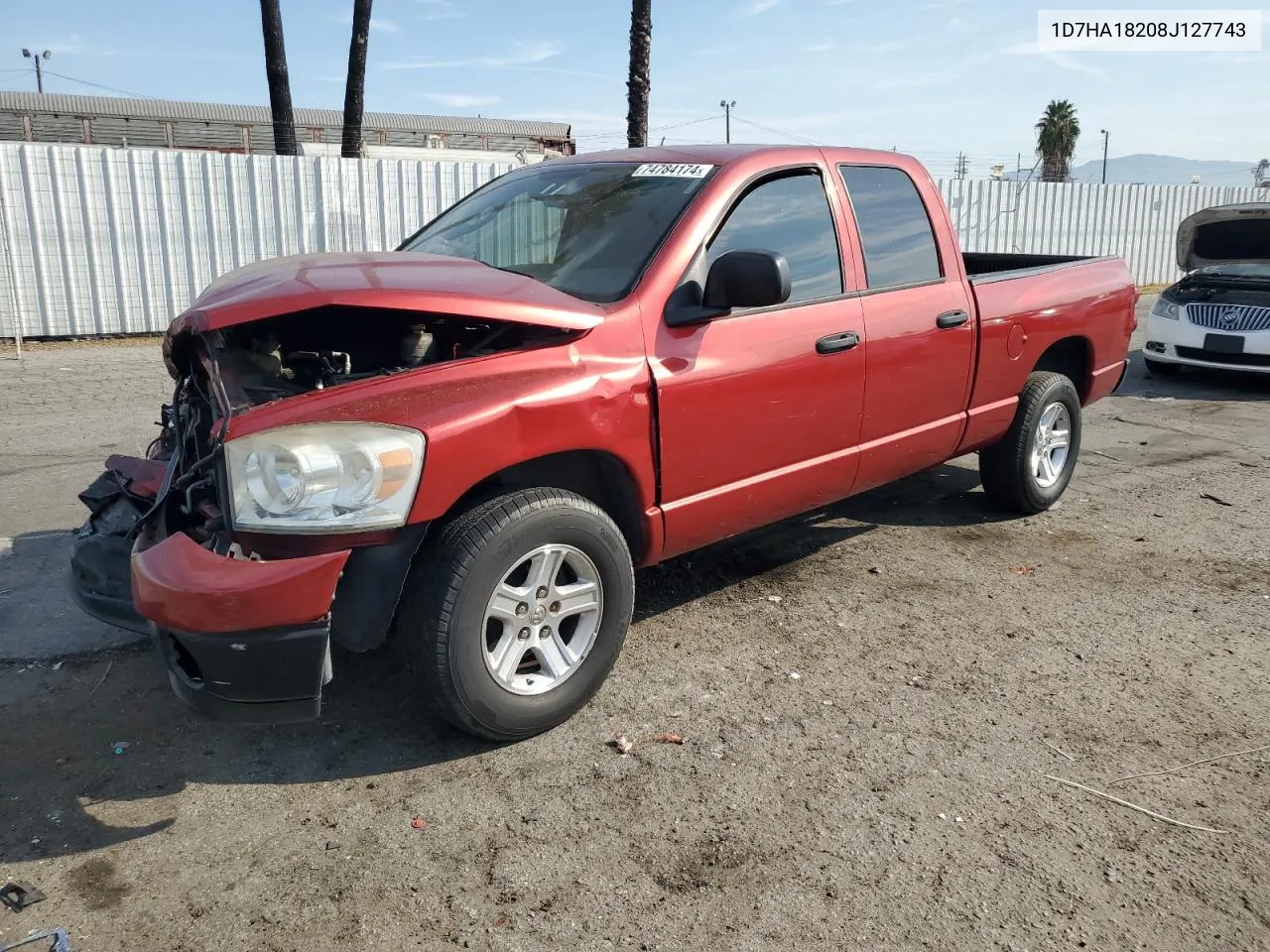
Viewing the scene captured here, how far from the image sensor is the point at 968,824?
9.21ft

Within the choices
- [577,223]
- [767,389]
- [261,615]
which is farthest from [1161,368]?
[261,615]

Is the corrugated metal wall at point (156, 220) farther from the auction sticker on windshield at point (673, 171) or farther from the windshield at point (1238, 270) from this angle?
the auction sticker on windshield at point (673, 171)

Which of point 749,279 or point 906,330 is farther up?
point 749,279

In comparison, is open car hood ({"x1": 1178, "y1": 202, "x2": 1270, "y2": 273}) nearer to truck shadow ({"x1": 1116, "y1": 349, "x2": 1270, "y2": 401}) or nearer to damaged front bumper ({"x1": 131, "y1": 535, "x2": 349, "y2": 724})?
truck shadow ({"x1": 1116, "y1": 349, "x2": 1270, "y2": 401})

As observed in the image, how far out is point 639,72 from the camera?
15.7 meters

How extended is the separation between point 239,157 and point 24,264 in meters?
2.86

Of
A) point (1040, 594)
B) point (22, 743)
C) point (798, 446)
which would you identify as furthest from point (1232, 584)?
point (22, 743)

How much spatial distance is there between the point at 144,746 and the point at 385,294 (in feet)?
5.50

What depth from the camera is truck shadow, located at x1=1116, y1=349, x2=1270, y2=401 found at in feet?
31.6

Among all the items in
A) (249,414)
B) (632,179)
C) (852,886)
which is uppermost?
(632,179)

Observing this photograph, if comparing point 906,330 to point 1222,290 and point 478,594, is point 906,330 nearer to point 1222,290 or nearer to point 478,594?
point 478,594

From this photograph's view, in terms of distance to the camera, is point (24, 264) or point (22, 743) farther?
point (24, 264)

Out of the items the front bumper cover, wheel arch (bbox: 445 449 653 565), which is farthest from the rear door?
the front bumper cover

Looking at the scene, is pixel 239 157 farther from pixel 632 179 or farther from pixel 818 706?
pixel 818 706
